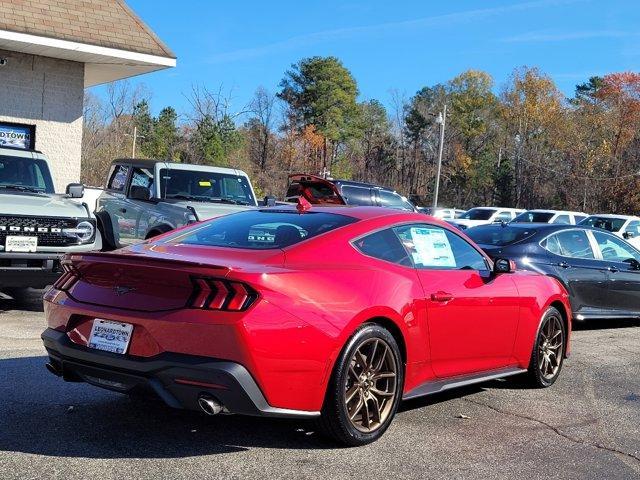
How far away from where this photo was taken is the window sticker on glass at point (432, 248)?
5223 mm

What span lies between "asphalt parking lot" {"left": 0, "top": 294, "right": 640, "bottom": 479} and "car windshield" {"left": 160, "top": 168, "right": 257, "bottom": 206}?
5.23m

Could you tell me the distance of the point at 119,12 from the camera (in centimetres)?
1611

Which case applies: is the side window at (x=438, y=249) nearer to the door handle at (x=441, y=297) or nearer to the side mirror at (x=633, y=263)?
the door handle at (x=441, y=297)

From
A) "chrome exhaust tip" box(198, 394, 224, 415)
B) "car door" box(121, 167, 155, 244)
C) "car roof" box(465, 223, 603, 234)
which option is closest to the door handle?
"chrome exhaust tip" box(198, 394, 224, 415)

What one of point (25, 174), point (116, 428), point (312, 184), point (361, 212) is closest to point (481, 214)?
point (312, 184)

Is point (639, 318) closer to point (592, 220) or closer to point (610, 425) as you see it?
point (610, 425)

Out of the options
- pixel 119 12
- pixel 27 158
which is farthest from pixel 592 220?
pixel 27 158

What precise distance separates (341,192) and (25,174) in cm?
825

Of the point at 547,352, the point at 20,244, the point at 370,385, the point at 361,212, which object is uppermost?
the point at 361,212

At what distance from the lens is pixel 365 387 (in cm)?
448

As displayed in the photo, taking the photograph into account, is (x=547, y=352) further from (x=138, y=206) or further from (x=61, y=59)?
(x=61, y=59)

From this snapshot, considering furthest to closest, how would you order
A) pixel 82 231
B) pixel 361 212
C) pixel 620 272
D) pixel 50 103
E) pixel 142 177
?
pixel 50 103, pixel 142 177, pixel 620 272, pixel 82 231, pixel 361 212

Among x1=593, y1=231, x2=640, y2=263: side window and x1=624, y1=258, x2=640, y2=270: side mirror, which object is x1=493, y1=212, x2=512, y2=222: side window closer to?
x1=593, y1=231, x2=640, y2=263: side window

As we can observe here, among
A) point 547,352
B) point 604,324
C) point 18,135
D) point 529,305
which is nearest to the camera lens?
point 529,305
